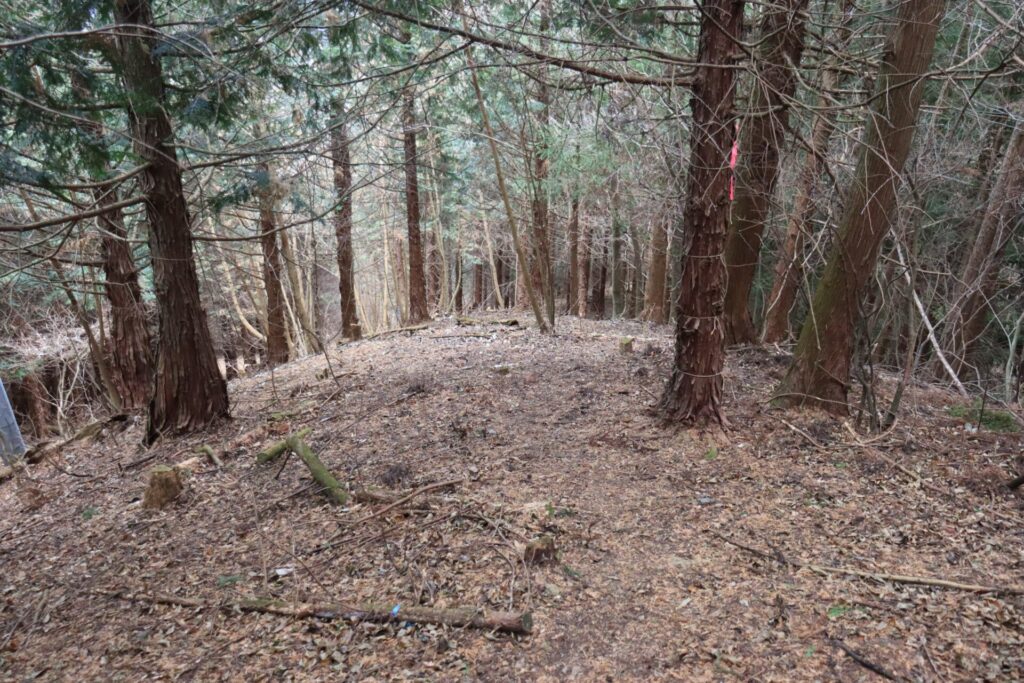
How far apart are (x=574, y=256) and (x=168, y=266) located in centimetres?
1225

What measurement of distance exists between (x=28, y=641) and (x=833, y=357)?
6.38m

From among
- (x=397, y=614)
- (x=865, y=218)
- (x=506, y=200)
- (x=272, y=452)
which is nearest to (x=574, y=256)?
(x=506, y=200)

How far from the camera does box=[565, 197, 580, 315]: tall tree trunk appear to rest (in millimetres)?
13727

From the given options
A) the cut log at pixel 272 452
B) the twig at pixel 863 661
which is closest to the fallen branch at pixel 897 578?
the twig at pixel 863 661

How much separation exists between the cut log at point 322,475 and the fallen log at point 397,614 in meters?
1.10

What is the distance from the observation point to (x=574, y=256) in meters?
16.5

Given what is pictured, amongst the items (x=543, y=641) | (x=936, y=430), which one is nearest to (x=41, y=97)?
(x=543, y=641)

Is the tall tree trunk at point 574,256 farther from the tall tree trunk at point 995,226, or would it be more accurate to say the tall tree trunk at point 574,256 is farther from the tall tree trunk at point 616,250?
the tall tree trunk at point 995,226

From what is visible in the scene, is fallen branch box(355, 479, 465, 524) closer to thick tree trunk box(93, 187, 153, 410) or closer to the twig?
the twig

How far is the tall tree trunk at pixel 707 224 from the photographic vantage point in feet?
13.5

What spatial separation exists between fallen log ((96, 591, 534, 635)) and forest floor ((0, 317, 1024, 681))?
0.15ft

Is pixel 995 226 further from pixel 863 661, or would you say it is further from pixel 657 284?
pixel 863 661

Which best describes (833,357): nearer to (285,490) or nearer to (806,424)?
(806,424)

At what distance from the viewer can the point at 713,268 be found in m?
4.42
